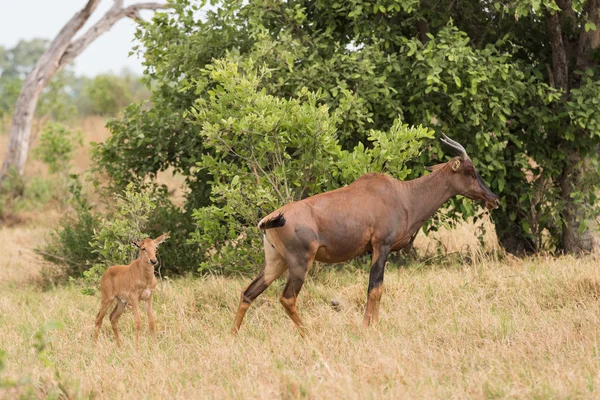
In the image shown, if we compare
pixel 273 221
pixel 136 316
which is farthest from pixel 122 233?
pixel 273 221

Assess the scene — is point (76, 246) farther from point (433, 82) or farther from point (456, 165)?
point (456, 165)

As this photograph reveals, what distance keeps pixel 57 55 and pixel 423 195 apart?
1425cm

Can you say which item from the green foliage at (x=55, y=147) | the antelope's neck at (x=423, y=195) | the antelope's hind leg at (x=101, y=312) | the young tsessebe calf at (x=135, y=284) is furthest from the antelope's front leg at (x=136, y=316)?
the green foliage at (x=55, y=147)

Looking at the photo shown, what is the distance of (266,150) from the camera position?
29.6 feet

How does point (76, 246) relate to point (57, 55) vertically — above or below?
below

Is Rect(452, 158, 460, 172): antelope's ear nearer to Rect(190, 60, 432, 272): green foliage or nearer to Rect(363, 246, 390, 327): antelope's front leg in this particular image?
Rect(190, 60, 432, 272): green foliage

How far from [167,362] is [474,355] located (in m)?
2.44

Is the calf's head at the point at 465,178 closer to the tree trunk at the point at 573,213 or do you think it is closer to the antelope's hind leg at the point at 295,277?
the antelope's hind leg at the point at 295,277

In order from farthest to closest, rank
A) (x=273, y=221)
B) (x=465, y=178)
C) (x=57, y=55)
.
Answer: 1. (x=57, y=55)
2. (x=465, y=178)
3. (x=273, y=221)

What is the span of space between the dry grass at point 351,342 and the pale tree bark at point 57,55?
35.4 ft

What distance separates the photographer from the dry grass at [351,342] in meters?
5.85

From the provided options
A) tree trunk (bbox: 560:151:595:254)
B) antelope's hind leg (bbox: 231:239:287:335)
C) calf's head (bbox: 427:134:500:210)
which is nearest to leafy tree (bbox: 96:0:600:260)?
tree trunk (bbox: 560:151:595:254)

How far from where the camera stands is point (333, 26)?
37.4 feet

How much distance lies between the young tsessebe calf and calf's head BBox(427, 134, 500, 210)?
2.87 metres
